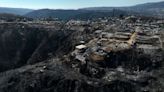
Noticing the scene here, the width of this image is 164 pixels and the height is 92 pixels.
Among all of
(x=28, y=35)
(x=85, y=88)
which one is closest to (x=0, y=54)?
(x=28, y=35)

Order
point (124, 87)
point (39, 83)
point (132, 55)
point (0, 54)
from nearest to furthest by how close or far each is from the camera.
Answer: point (124, 87) < point (39, 83) < point (132, 55) < point (0, 54)

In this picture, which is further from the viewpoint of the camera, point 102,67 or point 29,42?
point 29,42

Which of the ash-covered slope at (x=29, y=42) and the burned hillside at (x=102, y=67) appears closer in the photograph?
the burned hillside at (x=102, y=67)

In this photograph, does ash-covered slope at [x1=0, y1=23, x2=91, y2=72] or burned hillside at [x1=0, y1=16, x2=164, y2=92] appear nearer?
burned hillside at [x1=0, y1=16, x2=164, y2=92]

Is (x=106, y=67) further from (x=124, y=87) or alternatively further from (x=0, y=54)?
(x=0, y=54)

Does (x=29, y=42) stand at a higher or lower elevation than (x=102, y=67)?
lower

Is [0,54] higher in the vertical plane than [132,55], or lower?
lower

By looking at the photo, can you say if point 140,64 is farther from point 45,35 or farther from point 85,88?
point 45,35

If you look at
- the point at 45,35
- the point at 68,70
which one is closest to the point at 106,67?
the point at 68,70

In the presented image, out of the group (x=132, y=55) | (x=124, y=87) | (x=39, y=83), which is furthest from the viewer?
(x=132, y=55)

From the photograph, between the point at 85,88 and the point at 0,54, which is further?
the point at 0,54
